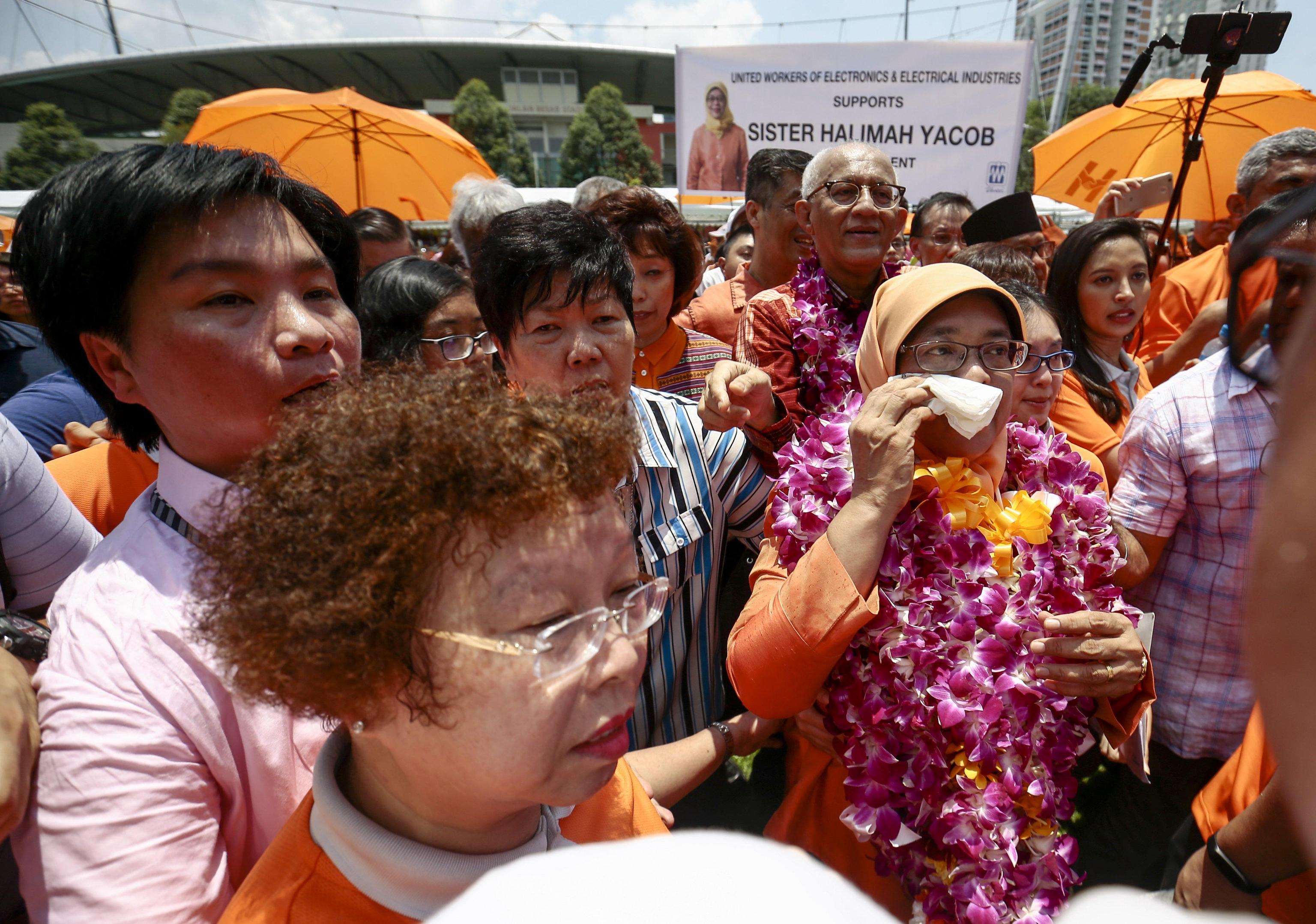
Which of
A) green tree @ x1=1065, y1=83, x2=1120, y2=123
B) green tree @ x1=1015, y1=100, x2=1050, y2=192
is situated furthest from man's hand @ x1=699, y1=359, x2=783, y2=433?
green tree @ x1=1065, y1=83, x2=1120, y2=123

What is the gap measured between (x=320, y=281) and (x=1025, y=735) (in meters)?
1.98

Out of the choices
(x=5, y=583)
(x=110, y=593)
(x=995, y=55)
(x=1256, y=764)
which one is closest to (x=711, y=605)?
(x=1256, y=764)

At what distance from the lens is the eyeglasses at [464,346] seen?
104 inches

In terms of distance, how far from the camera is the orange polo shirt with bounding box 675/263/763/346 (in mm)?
4293

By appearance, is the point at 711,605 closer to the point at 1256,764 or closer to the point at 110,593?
the point at 1256,764

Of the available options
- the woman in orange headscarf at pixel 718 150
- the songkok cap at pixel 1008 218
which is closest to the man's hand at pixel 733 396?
the songkok cap at pixel 1008 218

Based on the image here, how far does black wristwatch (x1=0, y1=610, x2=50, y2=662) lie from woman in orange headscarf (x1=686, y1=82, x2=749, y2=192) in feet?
22.5

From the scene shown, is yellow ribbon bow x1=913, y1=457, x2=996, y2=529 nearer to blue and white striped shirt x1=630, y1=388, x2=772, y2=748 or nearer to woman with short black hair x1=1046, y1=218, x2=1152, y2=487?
blue and white striped shirt x1=630, y1=388, x2=772, y2=748

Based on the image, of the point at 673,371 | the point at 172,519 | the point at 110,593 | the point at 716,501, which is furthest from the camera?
the point at 673,371

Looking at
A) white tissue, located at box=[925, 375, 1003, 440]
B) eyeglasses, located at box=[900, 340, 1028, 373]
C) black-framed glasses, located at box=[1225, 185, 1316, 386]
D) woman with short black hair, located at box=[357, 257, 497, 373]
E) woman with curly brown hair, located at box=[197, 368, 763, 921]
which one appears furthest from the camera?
woman with short black hair, located at box=[357, 257, 497, 373]

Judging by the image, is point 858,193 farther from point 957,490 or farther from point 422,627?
point 422,627

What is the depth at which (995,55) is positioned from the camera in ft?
21.3

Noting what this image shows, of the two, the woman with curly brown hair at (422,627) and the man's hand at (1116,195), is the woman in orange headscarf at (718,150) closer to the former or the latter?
the man's hand at (1116,195)

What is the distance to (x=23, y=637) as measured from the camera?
128 centimetres
